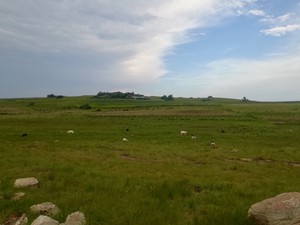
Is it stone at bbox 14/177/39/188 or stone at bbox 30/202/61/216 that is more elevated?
stone at bbox 30/202/61/216

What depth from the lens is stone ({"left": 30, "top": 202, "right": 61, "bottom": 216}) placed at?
1160cm

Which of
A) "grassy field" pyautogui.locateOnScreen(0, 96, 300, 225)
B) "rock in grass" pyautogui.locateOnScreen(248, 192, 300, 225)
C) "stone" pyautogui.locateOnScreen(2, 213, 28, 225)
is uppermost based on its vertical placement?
"rock in grass" pyautogui.locateOnScreen(248, 192, 300, 225)

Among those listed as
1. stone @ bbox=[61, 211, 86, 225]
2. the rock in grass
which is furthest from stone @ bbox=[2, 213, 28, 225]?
the rock in grass

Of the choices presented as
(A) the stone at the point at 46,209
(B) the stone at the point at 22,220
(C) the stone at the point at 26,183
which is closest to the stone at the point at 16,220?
(B) the stone at the point at 22,220

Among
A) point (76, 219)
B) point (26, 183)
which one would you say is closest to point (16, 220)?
Answer: point (76, 219)

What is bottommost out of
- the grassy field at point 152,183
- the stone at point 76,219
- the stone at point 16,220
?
the grassy field at point 152,183

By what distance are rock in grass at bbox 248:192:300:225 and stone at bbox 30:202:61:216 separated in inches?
235

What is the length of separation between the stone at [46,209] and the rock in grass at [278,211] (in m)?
5.96

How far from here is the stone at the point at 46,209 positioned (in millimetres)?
11602

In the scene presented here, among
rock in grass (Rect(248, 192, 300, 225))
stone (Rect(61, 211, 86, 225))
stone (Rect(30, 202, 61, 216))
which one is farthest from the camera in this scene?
stone (Rect(30, 202, 61, 216))

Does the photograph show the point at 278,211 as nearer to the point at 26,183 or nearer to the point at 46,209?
the point at 46,209

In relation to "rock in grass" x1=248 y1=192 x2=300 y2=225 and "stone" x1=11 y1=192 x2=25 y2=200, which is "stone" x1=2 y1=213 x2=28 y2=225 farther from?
"rock in grass" x1=248 y1=192 x2=300 y2=225

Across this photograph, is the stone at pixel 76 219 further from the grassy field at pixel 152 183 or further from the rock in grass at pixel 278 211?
the rock in grass at pixel 278 211

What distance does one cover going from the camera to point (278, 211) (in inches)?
394
